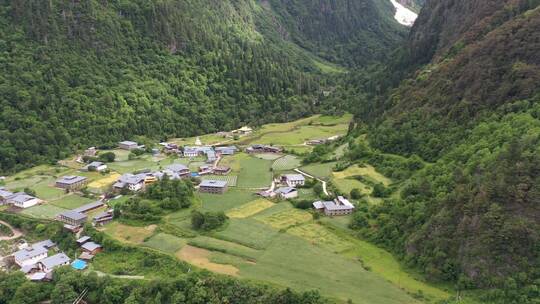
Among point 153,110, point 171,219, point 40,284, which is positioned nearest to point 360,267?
point 171,219

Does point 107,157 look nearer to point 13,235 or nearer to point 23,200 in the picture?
point 23,200

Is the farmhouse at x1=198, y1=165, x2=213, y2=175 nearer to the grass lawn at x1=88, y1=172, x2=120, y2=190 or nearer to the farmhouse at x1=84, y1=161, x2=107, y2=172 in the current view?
the grass lawn at x1=88, y1=172, x2=120, y2=190

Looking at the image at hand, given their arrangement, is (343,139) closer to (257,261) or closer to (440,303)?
(257,261)

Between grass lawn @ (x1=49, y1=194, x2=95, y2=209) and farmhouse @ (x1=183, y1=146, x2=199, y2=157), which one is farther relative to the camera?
farmhouse @ (x1=183, y1=146, x2=199, y2=157)

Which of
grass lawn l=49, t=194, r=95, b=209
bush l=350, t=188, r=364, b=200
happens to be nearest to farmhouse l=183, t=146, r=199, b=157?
grass lawn l=49, t=194, r=95, b=209

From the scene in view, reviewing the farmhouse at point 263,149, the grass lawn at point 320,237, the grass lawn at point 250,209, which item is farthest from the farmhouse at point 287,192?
the farmhouse at point 263,149

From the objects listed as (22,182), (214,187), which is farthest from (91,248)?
(22,182)
